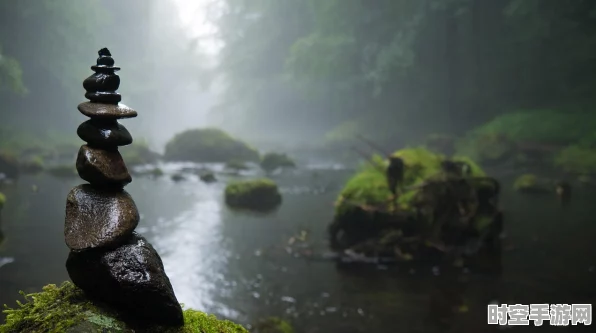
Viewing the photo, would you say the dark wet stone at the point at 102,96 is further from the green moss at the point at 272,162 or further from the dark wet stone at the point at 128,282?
the green moss at the point at 272,162

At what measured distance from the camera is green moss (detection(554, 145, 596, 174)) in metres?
22.2

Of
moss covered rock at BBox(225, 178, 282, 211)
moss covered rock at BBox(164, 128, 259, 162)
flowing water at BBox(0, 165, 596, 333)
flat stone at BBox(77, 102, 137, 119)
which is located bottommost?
flowing water at BBox(0, 165, 596, 333)

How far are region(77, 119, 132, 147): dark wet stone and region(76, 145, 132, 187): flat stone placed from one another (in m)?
0.07

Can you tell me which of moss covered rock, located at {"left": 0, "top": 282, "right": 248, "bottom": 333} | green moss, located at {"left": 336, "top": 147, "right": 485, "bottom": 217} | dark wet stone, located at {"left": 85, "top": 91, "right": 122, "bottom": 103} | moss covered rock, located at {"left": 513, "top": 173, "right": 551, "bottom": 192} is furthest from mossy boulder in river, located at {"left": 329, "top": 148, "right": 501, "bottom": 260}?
moss covered rock, located at {"left": 513, "top": 173, "right": 551, "bottom": 192}

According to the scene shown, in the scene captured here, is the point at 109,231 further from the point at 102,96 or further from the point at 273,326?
the point at 273,326

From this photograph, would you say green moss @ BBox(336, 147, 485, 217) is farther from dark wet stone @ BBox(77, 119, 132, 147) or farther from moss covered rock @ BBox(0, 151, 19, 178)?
moss covered rock @ BBox(0, 151, 19, 178)

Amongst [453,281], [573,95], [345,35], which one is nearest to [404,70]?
[345,35]

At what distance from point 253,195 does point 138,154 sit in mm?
15262

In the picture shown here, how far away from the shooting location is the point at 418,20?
34969mm

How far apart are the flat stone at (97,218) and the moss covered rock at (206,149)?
27.8 metres

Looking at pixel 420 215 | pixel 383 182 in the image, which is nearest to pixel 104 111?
pixel 420 215

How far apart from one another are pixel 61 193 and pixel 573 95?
30938mm

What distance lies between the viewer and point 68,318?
257 cm

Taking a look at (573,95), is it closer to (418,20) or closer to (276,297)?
(418,20)
